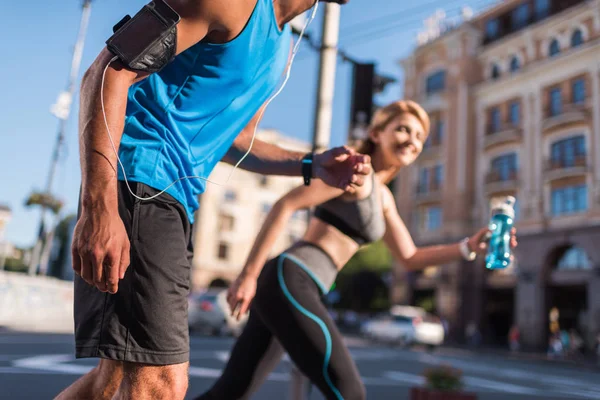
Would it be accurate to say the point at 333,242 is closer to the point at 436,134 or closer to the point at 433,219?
the point at 433,219

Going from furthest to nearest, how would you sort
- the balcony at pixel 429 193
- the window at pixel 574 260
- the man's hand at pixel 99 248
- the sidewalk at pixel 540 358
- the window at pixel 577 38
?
the balcony at pixel 429 193 → the window at pixel 577 38 → the window at pixel 574 260 → the sidewalk at pixel 540 358 → the man's hand at pixel 99 248

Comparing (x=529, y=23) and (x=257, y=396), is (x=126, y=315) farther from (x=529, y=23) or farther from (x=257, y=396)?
(x=529, y=23)

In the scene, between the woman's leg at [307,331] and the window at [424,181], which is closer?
the woman's leg at [307,331]

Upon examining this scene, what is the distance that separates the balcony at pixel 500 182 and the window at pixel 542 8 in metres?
7.86

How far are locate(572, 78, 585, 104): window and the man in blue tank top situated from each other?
2716 cm

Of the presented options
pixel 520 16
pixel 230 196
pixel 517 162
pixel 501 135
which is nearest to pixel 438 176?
pixel 501 135

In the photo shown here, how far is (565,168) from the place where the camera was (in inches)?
1005

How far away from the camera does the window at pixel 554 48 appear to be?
26.9 meters

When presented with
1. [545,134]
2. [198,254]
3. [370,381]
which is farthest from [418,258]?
[198,254]

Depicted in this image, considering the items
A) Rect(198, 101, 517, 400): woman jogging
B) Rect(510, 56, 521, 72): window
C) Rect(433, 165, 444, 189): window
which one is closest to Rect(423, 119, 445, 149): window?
Rect(433, 165, 444, 189): window

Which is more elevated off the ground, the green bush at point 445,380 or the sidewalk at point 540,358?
the green bush at point 445,380

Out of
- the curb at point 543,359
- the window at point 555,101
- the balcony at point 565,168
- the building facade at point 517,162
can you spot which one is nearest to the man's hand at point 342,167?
the curb at point 543,359

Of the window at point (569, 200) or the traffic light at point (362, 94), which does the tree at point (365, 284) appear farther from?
the traffic light at point (362, 94)

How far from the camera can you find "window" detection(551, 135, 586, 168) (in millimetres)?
25438
